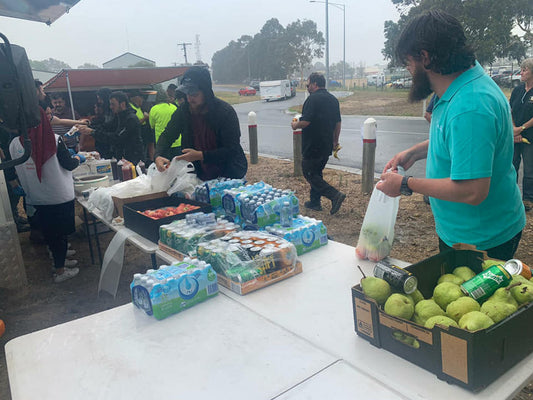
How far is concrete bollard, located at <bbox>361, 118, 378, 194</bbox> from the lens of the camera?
609 centimetres

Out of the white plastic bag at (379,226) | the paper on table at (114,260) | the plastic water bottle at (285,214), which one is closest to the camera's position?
the white plastic bag at (379,226)

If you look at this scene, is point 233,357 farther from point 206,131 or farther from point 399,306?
point 206,131

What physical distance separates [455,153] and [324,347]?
0.91m

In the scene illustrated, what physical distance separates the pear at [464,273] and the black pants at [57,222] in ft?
11.9

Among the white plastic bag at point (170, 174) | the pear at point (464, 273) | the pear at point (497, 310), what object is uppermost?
the white plastic bag at point (170, 174)

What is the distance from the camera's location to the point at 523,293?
4.44 feet

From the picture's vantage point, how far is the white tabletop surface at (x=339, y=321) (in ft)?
4.15

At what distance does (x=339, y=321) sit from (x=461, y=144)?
865 mm

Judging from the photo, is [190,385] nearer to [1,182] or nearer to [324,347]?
[324,347]

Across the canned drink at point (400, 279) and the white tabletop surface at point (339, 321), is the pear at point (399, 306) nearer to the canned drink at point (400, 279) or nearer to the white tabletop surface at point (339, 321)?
the canned drink at point (400, 279)

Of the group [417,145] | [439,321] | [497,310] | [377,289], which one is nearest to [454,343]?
[439,321]

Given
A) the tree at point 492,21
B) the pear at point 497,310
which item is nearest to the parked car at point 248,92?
the tree at point 492,21

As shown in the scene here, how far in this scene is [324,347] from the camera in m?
1.54

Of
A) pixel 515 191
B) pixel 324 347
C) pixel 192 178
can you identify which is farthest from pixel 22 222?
pixel 515 191
